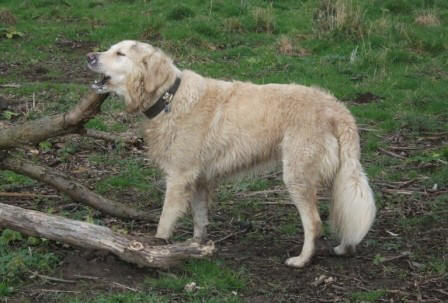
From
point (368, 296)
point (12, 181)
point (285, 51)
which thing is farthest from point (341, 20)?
point (368, 296)

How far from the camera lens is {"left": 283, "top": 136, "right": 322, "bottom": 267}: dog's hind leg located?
5.44 meters

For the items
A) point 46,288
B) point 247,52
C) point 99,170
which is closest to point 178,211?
point 46,288

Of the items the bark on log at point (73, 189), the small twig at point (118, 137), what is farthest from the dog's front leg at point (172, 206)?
the small twig at point (118, 137)

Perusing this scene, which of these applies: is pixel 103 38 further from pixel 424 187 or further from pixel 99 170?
pixel 424 187

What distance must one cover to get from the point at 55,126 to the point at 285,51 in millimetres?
6953

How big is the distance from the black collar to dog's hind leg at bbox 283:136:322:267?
107 centimetres

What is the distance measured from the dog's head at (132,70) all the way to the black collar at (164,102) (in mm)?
74

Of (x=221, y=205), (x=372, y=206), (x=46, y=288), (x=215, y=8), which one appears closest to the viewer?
(x=46, y=288)

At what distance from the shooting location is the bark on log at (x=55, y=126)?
5.63m

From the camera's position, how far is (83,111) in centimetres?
566

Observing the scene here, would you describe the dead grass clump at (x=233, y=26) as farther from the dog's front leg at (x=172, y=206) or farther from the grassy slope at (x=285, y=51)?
the dog's front leg at (x=172, y=206)

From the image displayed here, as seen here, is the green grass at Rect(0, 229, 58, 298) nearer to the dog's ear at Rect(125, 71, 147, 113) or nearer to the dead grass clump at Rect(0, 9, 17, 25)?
the dog's ear at Rect(125, 71, 147, 113)

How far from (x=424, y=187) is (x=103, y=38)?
26.3 ft

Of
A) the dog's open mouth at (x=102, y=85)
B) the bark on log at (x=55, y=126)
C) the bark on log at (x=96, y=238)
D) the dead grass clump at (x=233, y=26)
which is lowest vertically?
the dead grass clump at (x=233, y=26)
